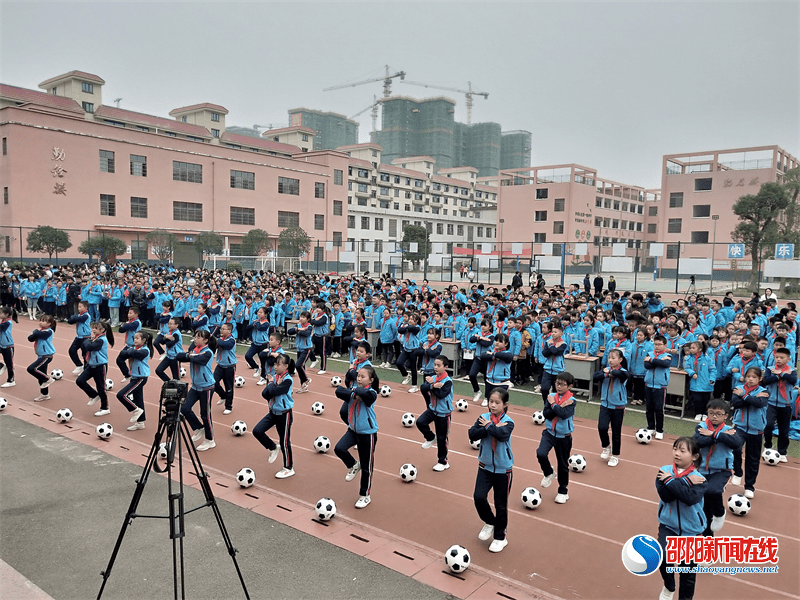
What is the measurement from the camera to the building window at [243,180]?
52094 mm

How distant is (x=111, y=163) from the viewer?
4384 cm

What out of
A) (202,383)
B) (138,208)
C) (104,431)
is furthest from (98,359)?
(138,208)

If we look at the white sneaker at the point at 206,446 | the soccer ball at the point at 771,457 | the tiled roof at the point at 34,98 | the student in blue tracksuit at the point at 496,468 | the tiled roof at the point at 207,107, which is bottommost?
the white sneaker at the point at 206,446

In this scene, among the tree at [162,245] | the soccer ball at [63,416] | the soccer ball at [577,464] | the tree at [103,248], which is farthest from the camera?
the tree at [162,245]

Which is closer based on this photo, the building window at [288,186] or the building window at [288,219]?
the building window at [288,186]

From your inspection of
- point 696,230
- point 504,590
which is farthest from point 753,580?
point 696,230

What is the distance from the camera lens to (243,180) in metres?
52.7

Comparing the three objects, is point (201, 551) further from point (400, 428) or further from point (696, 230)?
point (696, 230)

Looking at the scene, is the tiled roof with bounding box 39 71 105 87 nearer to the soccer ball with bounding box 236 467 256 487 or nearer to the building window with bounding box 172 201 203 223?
the building window with bounding box 172 201 203 223

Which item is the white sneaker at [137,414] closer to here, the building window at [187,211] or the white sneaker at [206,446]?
the white sneaker at [206,446]

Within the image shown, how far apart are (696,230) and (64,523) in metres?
61.7

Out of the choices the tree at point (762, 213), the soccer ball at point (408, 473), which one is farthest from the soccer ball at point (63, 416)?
the tree at point (762, 213)

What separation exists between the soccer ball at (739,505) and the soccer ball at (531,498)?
239cm

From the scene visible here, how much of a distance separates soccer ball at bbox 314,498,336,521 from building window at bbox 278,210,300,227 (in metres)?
51.0
